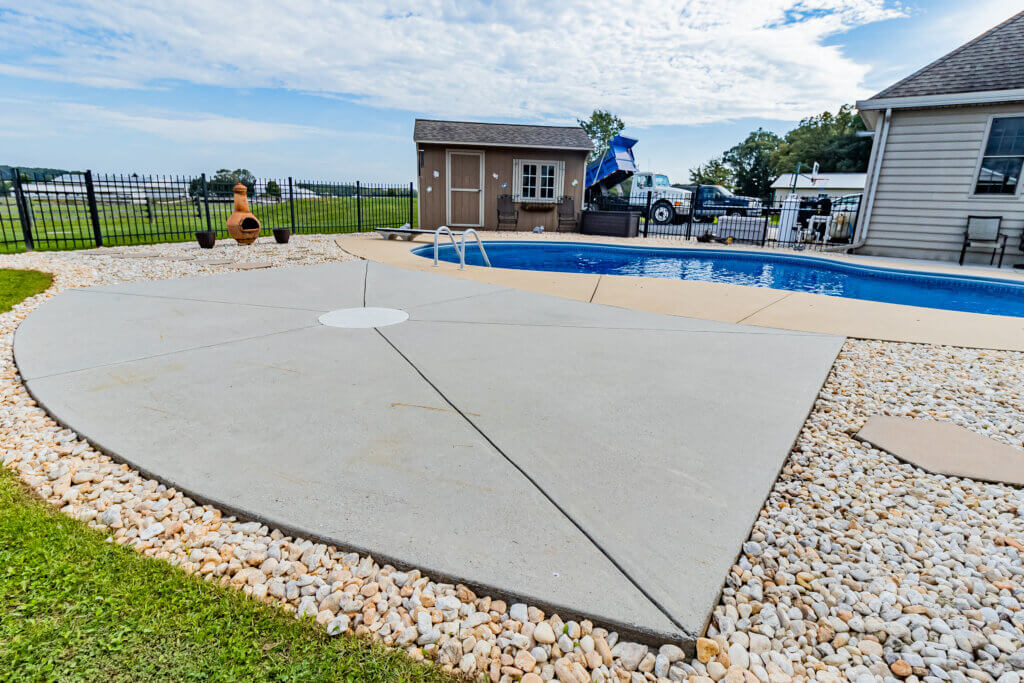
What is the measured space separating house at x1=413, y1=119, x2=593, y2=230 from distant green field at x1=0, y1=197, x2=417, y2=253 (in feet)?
3.50

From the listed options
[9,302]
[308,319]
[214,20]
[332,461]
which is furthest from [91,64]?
[332,461]

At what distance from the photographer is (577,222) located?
14.7 meters

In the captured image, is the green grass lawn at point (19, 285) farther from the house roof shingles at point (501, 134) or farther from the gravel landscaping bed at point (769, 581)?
the house roof shingles at point (501, 134)

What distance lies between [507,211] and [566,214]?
5.82 feet

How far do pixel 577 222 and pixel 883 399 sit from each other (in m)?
12.3

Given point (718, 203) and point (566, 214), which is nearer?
point (566, 214)

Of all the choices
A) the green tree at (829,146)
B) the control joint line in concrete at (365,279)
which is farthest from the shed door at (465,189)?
the green tree at (829,146)

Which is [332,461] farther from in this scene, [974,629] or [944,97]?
[944,97]

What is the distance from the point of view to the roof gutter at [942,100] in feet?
27.2

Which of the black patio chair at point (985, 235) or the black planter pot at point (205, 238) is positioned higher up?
the black patio chair at point (985, 235)

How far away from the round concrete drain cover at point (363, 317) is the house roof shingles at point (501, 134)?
10.4 meters

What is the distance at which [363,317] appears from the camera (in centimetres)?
435

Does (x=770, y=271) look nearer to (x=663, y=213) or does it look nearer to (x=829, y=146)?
(x=663, y=213)

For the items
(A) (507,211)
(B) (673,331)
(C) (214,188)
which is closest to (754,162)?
(A) (507,211)
